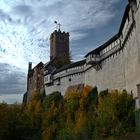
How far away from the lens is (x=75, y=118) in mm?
39406

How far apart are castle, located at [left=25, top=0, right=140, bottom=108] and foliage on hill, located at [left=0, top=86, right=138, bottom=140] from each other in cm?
165

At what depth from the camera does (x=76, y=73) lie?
48.7 meters

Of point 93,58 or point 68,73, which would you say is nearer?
point 93,58

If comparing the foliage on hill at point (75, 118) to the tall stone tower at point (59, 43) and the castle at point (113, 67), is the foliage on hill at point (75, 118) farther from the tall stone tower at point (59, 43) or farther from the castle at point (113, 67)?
the tall stone tower at point (59, 43)

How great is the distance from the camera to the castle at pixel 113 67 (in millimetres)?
26548

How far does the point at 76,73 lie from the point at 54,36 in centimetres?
4374

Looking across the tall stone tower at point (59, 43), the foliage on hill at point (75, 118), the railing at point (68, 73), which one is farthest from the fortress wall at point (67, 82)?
the tall stone tower at point (59, 43)

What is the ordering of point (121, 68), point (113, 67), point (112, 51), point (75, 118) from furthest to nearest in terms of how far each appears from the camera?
point (75, 118), point (112, 51), point (113, 67), point (121, 68)

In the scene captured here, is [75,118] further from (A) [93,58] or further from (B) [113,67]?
(B) [113,67]

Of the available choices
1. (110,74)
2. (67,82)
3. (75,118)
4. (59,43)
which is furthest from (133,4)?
(59,43)

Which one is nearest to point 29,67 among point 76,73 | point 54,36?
point 54,36

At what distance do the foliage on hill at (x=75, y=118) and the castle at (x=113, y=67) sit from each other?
165 cm

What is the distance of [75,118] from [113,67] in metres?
8.37

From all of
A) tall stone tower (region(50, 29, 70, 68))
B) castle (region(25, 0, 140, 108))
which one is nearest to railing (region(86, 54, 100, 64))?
castle (region(25, 0, 140, 108))
